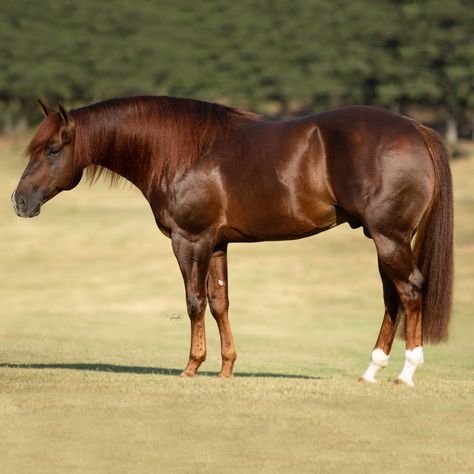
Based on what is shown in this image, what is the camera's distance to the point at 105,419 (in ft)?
24.9

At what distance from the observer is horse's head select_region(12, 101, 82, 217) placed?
973 cm

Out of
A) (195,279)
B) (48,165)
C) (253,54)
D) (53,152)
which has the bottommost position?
(253,54)

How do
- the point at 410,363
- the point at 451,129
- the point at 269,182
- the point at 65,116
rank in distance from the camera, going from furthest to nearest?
the point at 451,129
the point at 65,116
the point at 269,182
the point at 410,363

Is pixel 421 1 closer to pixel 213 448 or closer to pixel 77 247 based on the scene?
pixel 77 247

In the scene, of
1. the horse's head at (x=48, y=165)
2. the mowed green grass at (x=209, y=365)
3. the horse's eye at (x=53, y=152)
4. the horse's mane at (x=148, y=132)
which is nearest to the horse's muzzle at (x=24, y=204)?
the horse's head at (x=48, y=165)

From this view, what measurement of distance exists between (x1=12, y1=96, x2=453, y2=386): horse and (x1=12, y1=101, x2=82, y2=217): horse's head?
11mm

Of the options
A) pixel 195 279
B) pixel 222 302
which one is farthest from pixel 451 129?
pixel 195 279

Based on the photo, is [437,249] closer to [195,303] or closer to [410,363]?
[410,363]

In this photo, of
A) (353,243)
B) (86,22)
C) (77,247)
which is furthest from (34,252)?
(86,22)

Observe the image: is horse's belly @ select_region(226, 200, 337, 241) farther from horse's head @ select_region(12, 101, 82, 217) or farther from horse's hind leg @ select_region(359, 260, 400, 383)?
horse's head @ select_region(12, 101, 82, 217)

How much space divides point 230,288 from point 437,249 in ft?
60.8

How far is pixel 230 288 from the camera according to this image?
27578 mm

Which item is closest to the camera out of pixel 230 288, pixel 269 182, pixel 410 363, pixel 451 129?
pixel 410 363

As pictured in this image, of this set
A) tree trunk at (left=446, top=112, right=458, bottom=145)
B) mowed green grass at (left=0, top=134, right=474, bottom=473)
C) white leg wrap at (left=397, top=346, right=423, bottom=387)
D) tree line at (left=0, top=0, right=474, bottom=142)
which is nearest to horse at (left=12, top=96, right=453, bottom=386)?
white leg wrap at (left=397, top=346, right=423, bottom=387)
